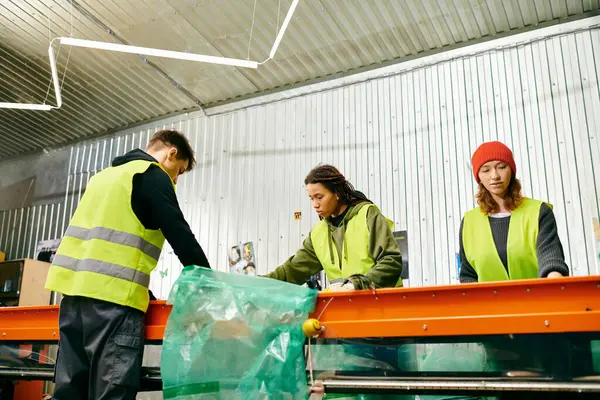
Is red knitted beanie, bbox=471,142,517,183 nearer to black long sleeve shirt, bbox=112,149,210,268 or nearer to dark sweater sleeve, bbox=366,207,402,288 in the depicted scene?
dark sweater sleeve, bbox=366,207,402,288

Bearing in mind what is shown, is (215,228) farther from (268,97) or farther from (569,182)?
(569,182)

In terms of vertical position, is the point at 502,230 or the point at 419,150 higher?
the point at 419,150

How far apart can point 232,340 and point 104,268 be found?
1.88 feet

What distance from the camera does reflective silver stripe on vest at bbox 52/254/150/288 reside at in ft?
6.88

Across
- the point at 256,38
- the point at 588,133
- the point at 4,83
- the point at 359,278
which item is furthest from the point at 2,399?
the point at 588,133

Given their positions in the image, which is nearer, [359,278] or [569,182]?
[359,278]

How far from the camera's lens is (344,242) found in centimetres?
279

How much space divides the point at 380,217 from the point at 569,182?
94.3 inches

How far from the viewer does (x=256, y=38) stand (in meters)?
5.27

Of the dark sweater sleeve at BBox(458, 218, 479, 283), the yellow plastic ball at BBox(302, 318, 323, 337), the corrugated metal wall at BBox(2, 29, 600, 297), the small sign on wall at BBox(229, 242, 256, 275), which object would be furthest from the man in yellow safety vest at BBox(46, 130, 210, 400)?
the small sign on wall at BBox(229, 242, 256, 275)

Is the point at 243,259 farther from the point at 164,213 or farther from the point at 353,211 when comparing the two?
the point at 164,213

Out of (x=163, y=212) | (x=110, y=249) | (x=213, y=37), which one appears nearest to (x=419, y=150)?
(x=213, y=37)

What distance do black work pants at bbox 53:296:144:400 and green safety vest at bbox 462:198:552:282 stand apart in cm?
147

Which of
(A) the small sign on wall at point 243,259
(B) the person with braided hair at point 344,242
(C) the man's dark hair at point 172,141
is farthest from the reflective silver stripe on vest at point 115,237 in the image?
(A) the small sign on wall at point 243,259
